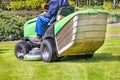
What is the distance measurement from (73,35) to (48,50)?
1.13 metres

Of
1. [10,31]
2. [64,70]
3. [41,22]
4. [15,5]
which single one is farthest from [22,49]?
[15,5]

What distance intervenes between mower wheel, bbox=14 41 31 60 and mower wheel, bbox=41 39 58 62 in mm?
897

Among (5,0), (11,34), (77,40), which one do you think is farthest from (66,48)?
(5,0)

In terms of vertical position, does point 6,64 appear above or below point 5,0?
above

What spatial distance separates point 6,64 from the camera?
1043 cm

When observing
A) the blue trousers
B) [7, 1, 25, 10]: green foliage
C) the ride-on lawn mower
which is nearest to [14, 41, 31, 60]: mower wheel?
the ride-on lawn mower

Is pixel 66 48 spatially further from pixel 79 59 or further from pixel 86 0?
pixel 86 0

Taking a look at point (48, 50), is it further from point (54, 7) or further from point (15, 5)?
point (15, 5)

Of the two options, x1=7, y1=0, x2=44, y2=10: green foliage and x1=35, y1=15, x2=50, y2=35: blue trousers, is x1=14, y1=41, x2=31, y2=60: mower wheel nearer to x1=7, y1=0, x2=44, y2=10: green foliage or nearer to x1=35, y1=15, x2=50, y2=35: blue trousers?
x1=35, y1=15, x2=50, y2=35: blue trousers

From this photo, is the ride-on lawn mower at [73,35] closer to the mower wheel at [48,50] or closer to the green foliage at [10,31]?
the mower wheel at [48,50]

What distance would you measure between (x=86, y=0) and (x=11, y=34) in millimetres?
29456

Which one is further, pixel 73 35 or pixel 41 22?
pixel 41 22

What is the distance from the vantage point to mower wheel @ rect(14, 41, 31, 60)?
1162 centimetres

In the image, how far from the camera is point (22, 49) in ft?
38.7
